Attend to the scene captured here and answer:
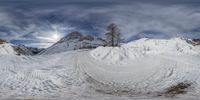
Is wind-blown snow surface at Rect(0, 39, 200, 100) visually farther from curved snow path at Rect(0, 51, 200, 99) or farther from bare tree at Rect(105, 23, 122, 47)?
bare tree at Rect(105, 23, 122, 47)

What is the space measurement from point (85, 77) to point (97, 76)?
1.44 meters

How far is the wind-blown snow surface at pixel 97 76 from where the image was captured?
29969 mm

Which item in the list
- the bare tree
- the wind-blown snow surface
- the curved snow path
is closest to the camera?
the wind-blown snow surface

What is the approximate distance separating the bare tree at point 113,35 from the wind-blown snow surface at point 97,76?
6326 centimetres

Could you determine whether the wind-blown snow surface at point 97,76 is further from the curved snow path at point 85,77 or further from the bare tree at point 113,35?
the bare tree at point 113,35

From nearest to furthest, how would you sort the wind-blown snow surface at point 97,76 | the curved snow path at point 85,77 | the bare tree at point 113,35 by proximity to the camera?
the wind-blown snow surface at point 97,76
the curved snow path at point 85,77
the bare tree at point 113,35

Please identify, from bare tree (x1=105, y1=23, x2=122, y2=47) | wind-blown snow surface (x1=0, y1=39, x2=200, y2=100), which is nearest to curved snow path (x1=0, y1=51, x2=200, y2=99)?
wind-blown snow surface (x1=0, y1=39, x2=200, y2=100)

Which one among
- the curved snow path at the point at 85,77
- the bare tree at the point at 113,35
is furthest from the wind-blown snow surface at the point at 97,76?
the bare tree at the point at 113,35

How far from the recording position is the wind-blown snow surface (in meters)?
30.0

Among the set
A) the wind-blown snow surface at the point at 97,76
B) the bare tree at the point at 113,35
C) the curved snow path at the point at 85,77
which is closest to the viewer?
the wind-blown snow surface at the point at 97,76

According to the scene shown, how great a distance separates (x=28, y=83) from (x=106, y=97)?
8.84m

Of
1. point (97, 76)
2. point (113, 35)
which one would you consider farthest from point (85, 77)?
point (113, 35)

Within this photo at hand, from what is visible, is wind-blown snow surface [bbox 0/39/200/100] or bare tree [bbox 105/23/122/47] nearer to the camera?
wind-blown snow surface [bbox 0/39/200/100]


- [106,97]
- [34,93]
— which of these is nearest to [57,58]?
[34,93]
